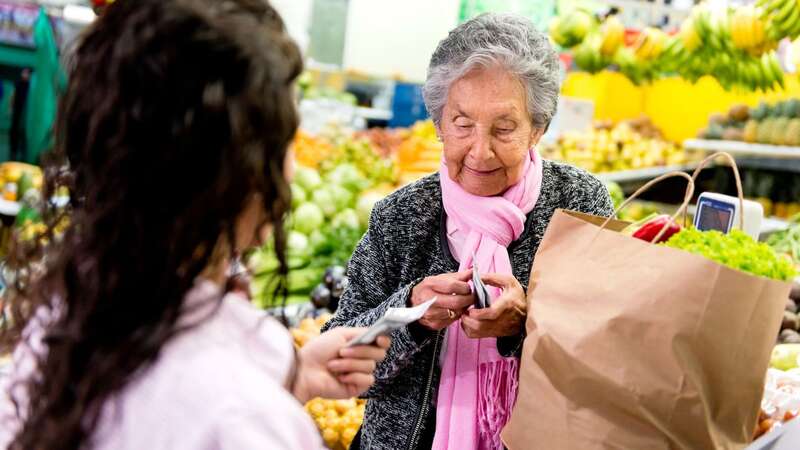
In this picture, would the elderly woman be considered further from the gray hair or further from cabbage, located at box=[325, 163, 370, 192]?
cabbage, located at box=[325, 163, 370, 192]

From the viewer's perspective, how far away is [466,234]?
6.75 ft

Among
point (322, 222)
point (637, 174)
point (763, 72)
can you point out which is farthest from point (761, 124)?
point (322, 222)

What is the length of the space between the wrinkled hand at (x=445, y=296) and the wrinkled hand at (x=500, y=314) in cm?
3

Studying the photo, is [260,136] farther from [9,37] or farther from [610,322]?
[9,37]

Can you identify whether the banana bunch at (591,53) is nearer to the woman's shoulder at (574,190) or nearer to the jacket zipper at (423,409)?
the woman's shoulder at (574,190)

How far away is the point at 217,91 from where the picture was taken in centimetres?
94

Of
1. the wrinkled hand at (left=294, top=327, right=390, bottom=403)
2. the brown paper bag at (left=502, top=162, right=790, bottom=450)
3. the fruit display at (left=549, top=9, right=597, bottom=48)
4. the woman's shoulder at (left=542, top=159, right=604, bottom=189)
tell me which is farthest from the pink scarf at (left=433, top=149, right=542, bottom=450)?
the fruit display at (left=549, top=9, right=597, bottom=48)

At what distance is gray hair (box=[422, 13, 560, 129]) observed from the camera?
6.40 feet

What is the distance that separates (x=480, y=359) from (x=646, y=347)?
0.65m

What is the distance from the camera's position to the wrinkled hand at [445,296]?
5.82 ft

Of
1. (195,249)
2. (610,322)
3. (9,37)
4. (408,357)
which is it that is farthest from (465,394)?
(9,37)

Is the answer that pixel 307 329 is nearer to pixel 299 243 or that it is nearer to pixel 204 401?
pixel 299 243

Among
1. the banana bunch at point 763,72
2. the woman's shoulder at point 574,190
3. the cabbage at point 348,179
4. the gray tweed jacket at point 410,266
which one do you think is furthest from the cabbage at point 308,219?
the banana bunch at point 763,72

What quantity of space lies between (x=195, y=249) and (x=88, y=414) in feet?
0.77
